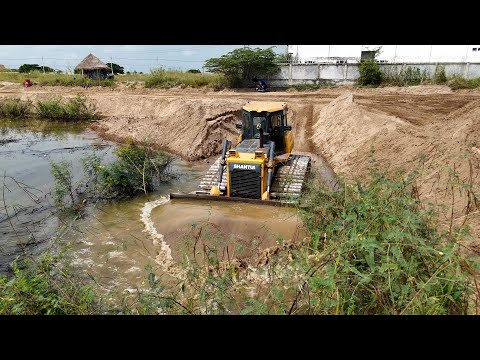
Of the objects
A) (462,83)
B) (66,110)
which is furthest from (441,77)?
(66,110)

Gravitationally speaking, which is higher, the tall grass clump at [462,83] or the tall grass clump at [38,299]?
the tall grass clump at [462,83]

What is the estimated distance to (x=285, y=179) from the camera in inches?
398

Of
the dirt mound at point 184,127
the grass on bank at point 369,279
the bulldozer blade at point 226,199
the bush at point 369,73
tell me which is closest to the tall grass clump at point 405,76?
the bush at point 369,73

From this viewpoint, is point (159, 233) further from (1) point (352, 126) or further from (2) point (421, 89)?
(2) point (421, 89)

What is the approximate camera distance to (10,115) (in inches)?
1020

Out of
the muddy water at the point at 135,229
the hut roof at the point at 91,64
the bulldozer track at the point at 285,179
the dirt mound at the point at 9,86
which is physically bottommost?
the muddy water at the point at 135,229

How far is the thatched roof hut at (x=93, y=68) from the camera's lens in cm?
3594

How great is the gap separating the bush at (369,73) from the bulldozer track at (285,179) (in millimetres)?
19667

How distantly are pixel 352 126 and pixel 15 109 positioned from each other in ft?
75.1

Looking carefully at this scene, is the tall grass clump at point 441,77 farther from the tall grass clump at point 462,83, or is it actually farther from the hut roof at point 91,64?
the hut roof at point 91,64

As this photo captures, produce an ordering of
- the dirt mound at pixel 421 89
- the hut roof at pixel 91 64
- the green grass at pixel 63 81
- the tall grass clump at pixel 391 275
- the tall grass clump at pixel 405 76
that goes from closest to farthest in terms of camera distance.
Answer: the tall grass clump at pixel 391 275 → the dirt mound at pixel 421 89 → the tall grass clump at pixel 405 76 → the green grass at pixel 63 81 → the hut roof at pixel 91 64

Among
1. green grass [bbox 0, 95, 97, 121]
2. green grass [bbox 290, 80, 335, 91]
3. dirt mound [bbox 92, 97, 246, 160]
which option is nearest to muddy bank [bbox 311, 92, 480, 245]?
dirt mound [bbox 92, 97, 246, 160]
